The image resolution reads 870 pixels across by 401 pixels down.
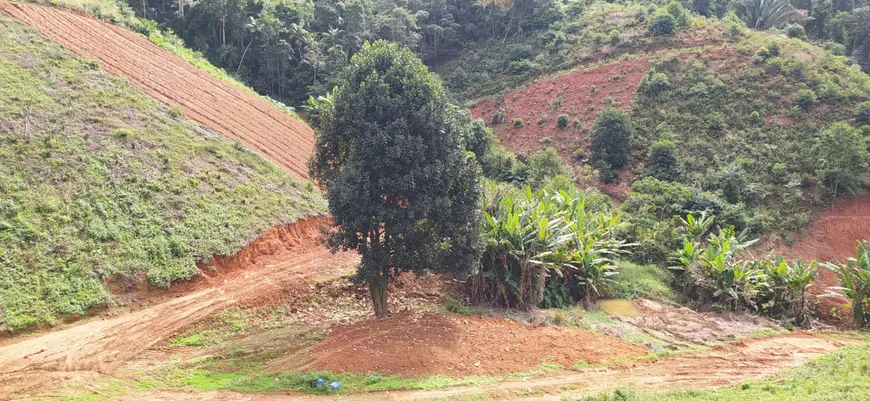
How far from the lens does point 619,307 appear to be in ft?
45.7

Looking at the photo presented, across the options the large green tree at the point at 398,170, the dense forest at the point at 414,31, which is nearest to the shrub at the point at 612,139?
the dense forest at the point at 414,31

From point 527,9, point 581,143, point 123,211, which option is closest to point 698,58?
point 581,143

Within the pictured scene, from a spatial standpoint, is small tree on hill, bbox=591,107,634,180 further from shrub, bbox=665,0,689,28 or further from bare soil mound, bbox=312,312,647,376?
bare soil mound, bbox=312,312,647,376

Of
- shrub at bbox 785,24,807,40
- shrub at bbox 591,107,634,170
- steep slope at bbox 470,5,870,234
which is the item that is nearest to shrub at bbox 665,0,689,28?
steep slope at bbox 470,5,870,234

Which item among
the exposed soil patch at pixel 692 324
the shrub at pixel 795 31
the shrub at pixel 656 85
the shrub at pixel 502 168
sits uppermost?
the shrub at pixel 795 31

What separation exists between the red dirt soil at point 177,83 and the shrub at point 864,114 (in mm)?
27736

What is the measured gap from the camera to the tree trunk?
1075cm

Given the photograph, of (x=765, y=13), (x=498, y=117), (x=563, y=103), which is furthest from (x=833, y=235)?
(x=765, y=13)

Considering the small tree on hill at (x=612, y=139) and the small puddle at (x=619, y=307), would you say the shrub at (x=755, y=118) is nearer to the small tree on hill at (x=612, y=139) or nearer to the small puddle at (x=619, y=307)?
the small tree on hill at (x=612, y=139)

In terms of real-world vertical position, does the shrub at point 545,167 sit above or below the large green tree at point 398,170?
below

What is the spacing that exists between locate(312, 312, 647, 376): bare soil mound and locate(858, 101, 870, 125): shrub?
2415 centimetres

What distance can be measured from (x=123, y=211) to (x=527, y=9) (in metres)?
40.8

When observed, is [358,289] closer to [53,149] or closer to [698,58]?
[53,149]

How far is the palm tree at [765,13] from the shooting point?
39.8 metres
